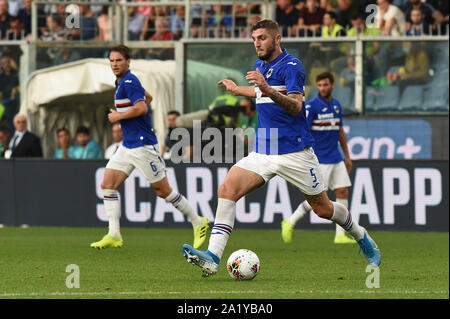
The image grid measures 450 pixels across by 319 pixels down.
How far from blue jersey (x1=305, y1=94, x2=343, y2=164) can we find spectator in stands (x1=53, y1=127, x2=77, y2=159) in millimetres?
6425

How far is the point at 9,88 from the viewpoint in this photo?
2011 centimetres

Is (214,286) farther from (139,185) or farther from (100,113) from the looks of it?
(100,113)

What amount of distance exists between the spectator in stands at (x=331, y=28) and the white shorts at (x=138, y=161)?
692 centimetres

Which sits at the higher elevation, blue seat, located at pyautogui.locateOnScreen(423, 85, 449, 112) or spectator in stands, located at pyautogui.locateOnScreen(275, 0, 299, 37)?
spectator in stands, located at pyautogui.locateOnScreen(275, 0, 299, 37)

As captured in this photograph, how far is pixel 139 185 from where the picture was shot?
1773 cm

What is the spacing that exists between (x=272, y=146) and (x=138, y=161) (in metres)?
3.80

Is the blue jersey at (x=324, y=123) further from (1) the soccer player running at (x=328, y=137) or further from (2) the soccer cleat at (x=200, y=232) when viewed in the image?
(2) the soccer cleat at (x=200, y=232)

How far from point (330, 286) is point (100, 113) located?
12.3m

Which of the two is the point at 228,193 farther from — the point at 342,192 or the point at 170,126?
the point at 170,126

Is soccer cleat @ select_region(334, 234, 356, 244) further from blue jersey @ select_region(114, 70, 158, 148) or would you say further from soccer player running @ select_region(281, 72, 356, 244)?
blue jersey @ select_region(114, 70, 158, 148)

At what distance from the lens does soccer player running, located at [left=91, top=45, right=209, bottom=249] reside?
501 inches

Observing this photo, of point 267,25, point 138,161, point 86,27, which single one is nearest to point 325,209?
point 267,25

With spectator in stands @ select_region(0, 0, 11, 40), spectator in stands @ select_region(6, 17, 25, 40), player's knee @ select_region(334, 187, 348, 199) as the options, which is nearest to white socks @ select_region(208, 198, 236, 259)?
player's knee @ select_region(334, 187, 348, 199)

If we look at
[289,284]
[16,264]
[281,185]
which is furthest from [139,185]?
[289,284]
